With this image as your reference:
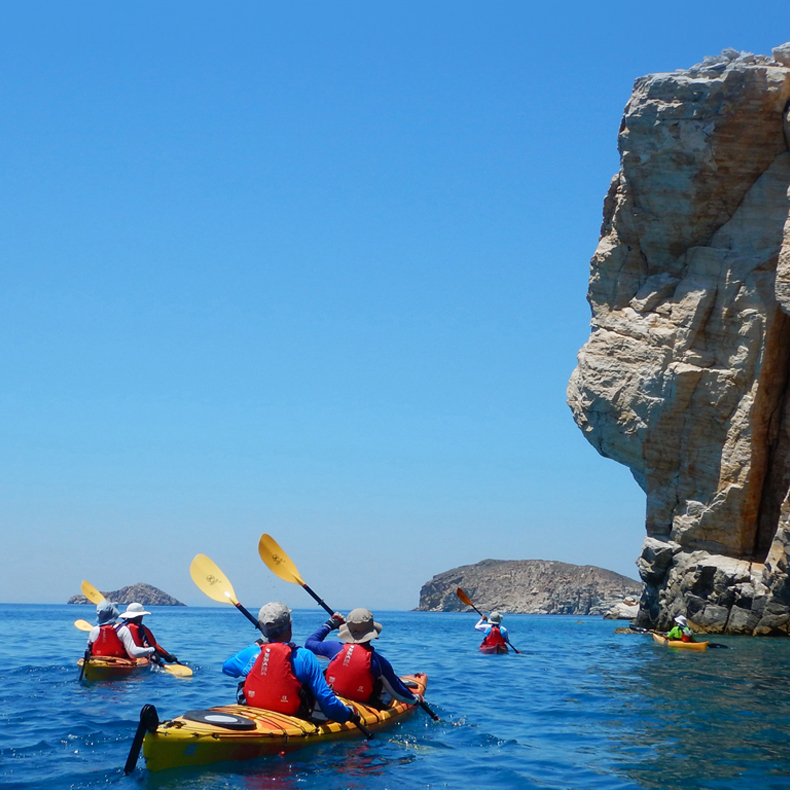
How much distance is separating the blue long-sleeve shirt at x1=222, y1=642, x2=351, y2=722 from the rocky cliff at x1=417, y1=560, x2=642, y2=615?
95.7 m

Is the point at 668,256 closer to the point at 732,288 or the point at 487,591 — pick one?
the point at 732,288

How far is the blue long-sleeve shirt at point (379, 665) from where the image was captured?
35.0 feet

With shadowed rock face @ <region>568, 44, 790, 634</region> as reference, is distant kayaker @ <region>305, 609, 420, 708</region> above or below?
below

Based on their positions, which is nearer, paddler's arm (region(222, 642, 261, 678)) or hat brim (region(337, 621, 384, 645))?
paddler's arm (region(222, 642, 261, 678))

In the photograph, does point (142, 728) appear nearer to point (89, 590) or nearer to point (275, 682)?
point (275, 682)

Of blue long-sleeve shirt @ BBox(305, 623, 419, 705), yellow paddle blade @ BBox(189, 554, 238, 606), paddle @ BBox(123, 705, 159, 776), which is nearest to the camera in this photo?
paddle @ BBox(123, 705, 159, 776)

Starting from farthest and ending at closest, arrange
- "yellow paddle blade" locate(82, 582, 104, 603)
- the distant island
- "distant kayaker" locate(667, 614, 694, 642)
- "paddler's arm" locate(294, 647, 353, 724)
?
the distant island < "distant kayaker" locate(667, 614, 694, 642) < "yellow paddle blade" locate(82, 582, 104, 603) < "paddler's arm" locate(294, 647, 353, 724)

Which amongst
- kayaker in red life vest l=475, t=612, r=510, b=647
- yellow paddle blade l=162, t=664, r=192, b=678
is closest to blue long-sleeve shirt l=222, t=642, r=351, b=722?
yellow paddle blade l=162, t=664, r=192, b=678

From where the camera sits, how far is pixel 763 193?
3288 centimetres

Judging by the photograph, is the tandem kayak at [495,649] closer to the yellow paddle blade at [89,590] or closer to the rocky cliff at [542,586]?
the yellow paddle blade at [89,590]

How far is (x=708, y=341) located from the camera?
33.4m

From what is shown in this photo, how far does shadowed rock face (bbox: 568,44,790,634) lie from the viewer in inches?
1251

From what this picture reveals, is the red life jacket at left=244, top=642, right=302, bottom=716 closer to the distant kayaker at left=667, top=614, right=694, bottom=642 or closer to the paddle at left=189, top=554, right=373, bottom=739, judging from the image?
the paddle at left=189, top=554, right=373, bottom=739

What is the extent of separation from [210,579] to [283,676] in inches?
163
